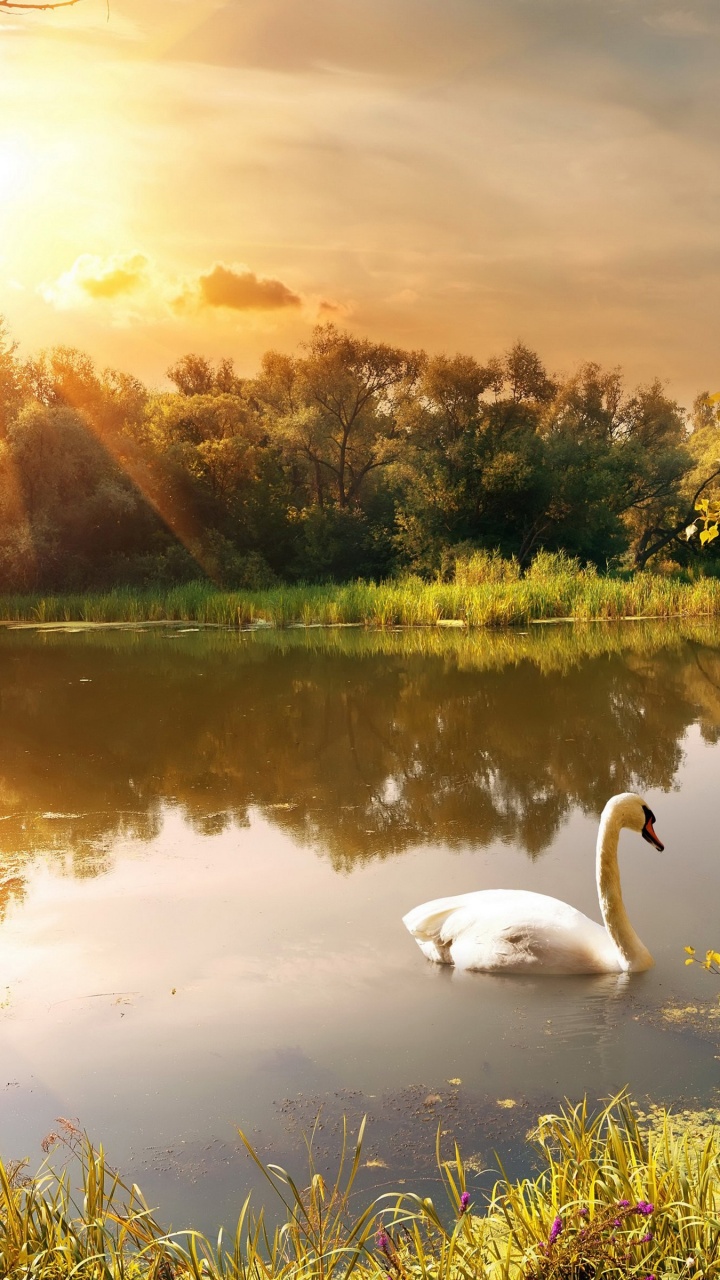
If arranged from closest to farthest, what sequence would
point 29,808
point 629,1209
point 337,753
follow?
point 629,1209 < point 29,808 < point 337,753

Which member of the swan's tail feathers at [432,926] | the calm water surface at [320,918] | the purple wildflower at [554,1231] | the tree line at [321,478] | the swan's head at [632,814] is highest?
the tree line at [321,478]

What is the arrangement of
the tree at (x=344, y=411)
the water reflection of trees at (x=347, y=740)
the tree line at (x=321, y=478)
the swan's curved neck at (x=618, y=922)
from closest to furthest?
the swan's curved neck at (x=618, y=922) < the water reflection of trees at (x=347, y=740) < the tree line at (x=321, y=478) < the tree at (x=344, y=411)

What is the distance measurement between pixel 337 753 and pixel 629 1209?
6.77 metres

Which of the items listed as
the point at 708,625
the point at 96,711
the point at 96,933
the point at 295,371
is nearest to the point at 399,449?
the point at 295,371

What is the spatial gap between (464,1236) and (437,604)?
18116 mm

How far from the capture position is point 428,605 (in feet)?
67.1

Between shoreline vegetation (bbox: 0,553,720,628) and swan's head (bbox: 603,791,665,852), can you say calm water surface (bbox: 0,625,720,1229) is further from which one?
shoreline vegetation (bbox: 0,553,720,628)

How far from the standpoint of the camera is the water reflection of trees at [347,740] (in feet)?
22.6

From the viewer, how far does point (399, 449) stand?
108 ft

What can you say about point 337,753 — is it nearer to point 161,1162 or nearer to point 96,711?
point 96,711

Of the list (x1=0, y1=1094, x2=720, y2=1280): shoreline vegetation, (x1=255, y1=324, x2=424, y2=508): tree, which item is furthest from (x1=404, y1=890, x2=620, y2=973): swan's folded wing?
(x1=255, y1=324, x2=424, y2=508): tree

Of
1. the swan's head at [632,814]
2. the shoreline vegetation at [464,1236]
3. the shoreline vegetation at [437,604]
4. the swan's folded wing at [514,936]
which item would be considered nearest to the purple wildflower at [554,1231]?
the shoreline vegetation at [464,1236]

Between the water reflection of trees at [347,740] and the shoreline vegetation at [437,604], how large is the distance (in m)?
4.24

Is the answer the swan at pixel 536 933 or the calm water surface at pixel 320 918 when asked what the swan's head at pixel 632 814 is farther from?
the calm water surface at pixel 320 918
